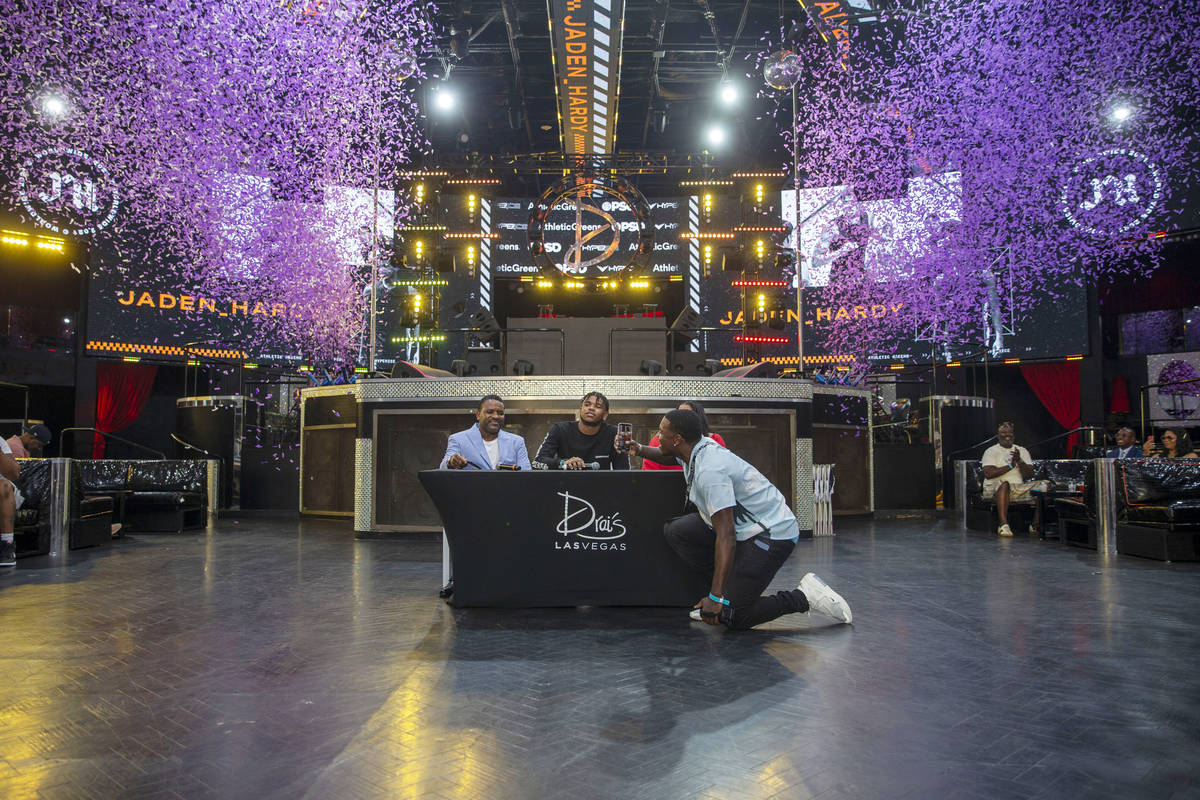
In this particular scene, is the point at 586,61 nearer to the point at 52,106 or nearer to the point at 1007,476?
the point at 1007,476

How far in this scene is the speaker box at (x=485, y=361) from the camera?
1234 centimetres

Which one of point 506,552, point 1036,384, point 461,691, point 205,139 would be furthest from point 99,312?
point 1036,384

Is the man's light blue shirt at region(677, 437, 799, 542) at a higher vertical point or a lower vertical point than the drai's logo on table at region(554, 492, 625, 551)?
higher

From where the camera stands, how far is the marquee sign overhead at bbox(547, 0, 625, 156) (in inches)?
324

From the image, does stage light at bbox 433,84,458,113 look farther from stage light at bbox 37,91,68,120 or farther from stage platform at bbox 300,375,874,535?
stage platform at bbox 300,375,874,535

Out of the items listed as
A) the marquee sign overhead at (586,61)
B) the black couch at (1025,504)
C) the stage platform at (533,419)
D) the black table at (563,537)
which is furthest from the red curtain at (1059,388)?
the black table at (563,537)

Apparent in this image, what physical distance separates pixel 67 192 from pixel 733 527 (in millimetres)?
18521

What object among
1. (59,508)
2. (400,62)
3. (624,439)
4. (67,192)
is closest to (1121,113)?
(400,62)

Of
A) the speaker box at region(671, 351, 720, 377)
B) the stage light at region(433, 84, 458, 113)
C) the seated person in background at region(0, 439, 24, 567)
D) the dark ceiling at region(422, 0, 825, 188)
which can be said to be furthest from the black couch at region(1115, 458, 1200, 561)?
the stage light at region(433, 84, 458, 113)

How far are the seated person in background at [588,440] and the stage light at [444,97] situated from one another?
36.9 ft

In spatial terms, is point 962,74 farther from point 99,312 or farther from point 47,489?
point 99,312

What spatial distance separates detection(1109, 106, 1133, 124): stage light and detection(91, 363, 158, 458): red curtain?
2275 cm

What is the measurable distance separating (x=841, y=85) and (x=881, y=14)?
3514 millimetres

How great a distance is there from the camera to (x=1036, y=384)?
18.4 m
